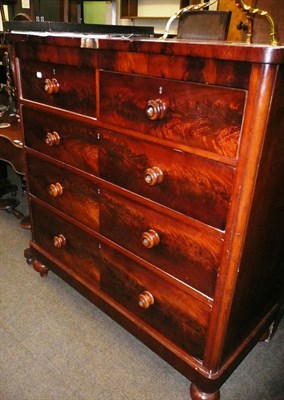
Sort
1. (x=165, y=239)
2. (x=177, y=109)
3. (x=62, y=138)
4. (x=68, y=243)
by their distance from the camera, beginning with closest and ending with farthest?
1. (x=177, y=109)
2. (x=165, y=239)
3. (x=62, y=138)
4. (x=68, y=243)

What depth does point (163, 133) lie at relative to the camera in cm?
86

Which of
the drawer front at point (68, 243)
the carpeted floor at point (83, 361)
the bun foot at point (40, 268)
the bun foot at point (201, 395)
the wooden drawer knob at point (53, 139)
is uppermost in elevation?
the wooden drawer knob at point (53, 139)

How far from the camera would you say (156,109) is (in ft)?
2.69

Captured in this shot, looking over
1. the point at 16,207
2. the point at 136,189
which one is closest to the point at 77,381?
the point at 136,189

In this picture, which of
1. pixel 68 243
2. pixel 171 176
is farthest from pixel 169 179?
pixel 68 243

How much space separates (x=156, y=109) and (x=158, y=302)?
63 cm

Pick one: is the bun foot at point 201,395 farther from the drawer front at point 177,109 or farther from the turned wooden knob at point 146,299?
the drawer front at point 177,109

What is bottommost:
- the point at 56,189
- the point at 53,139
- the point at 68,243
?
the point at 68,243

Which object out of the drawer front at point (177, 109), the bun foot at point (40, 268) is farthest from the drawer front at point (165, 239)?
the bun foot at point (40, 268)

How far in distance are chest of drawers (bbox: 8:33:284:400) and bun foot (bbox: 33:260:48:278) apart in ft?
1.04

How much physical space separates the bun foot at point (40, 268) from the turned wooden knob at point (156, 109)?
112 cm

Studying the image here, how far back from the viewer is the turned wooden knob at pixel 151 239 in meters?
0.98

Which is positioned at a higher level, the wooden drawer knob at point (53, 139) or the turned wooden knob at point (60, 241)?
the wooden drawer knob at point (53, 139)

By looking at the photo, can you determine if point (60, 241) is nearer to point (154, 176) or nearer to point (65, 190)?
point (65, 190)
